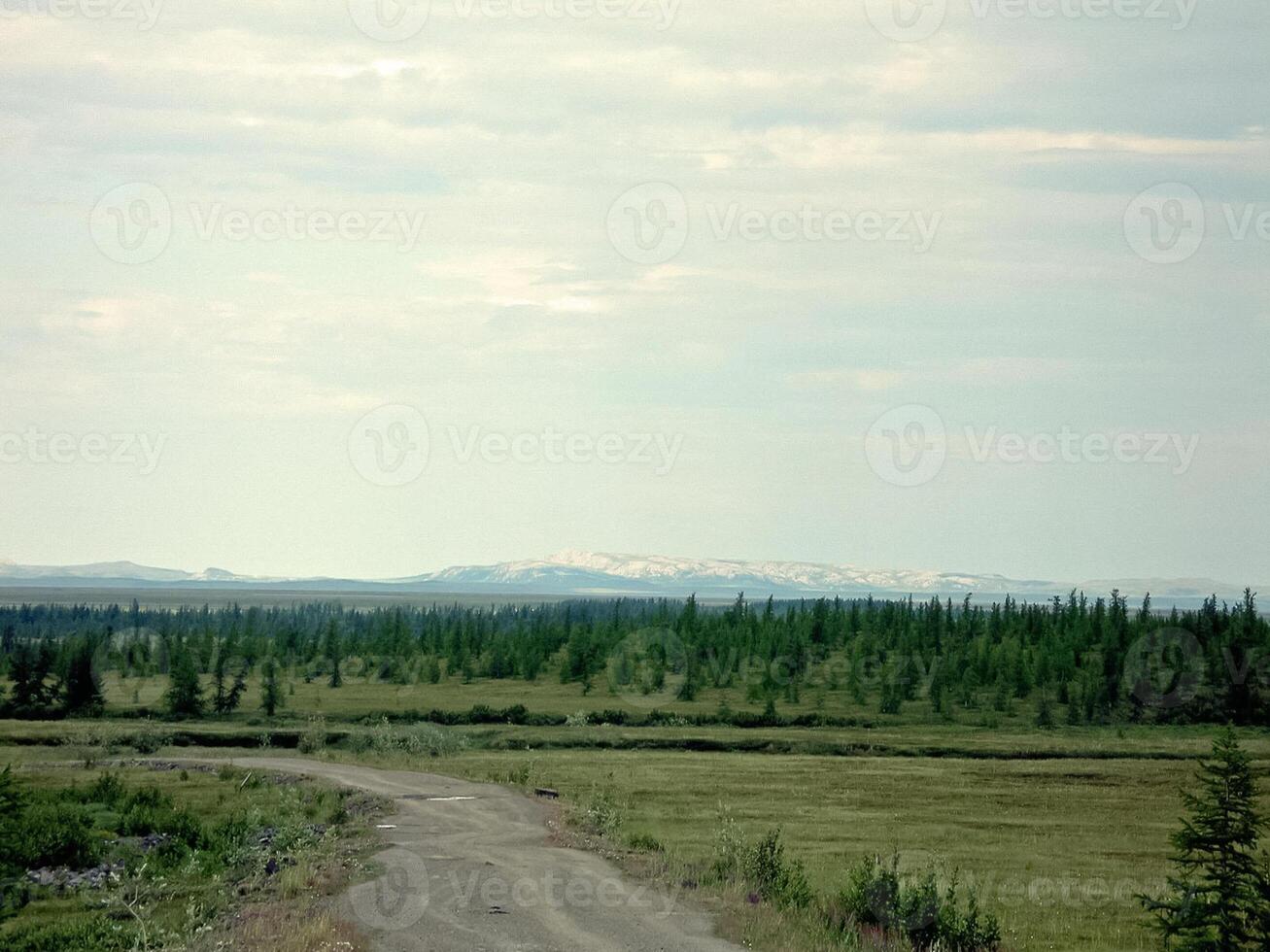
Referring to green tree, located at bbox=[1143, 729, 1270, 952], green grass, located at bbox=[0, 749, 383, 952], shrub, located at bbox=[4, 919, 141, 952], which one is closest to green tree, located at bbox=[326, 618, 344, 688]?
green grass, located at bbox=[0, 749, 383, 952]

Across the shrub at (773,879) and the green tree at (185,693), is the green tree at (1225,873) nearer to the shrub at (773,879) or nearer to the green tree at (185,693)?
the shrub at (773,879)

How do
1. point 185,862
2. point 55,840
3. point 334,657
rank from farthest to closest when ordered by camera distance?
point 334,657 → point 55,840 → point 185,862

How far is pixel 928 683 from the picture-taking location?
118625 mm

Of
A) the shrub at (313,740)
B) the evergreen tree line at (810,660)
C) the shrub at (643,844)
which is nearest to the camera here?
the shrub at (643,844)

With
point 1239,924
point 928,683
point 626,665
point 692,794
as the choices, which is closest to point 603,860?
point 1239,924

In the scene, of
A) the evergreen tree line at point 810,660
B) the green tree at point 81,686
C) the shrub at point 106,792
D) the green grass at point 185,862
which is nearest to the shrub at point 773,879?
the green grass at point 185,862

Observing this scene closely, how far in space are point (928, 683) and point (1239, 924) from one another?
98206 mm

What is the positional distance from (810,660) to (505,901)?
4496 inches

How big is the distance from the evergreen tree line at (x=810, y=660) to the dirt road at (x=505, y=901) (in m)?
72.8

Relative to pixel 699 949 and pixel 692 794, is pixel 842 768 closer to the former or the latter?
pixel 692 794

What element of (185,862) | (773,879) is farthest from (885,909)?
(185,862)

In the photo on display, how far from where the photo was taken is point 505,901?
23.8 metres

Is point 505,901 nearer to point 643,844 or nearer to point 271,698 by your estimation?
point 643,844

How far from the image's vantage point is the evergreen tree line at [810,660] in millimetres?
105938
